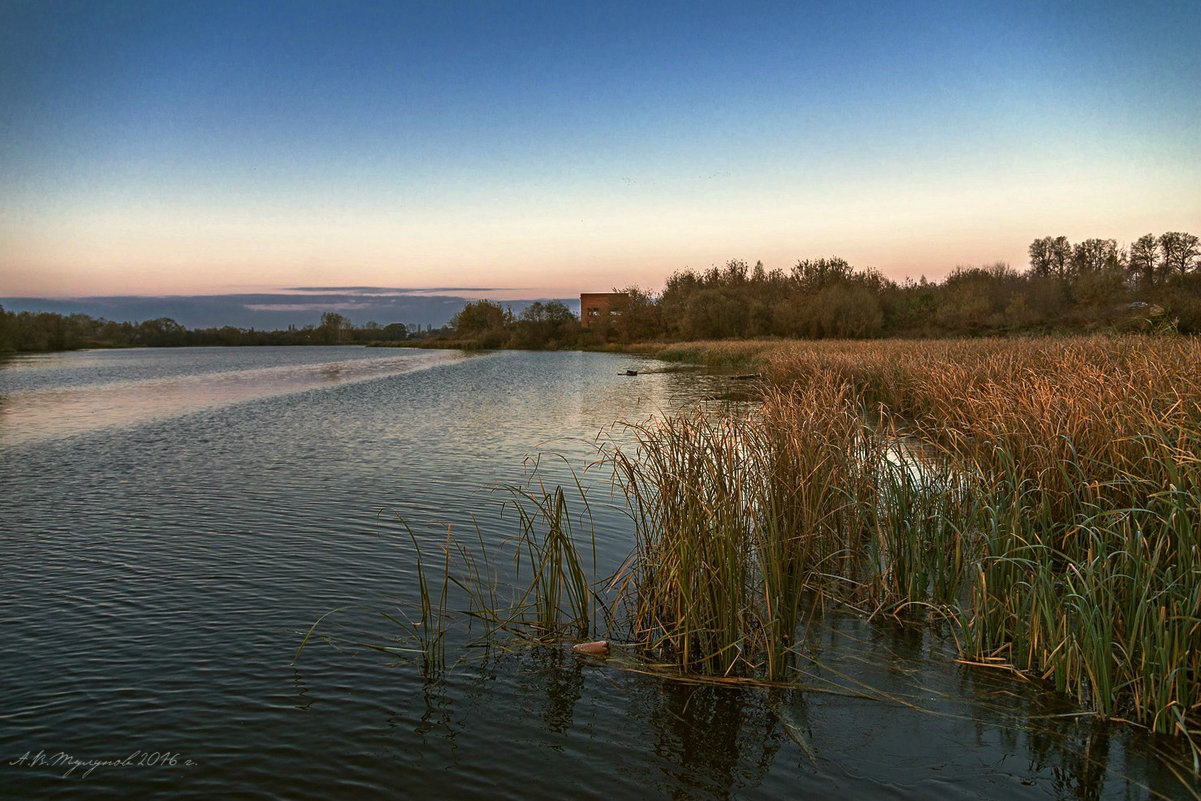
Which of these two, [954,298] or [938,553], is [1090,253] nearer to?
[954,298]

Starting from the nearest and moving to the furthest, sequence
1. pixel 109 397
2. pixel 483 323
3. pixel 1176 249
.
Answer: pixel 109 397 < pixel 1176 249 < pixel 483 323

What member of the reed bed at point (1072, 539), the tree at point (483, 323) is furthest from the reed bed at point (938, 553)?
the tree at point (483, 323)

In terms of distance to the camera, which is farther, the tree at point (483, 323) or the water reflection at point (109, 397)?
the tree at point (483, 323)

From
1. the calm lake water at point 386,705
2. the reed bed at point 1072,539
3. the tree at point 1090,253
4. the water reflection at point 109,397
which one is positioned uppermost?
the tree at point 1090,253

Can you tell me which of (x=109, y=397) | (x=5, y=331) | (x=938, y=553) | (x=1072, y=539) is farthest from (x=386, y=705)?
(x=5, y=331)

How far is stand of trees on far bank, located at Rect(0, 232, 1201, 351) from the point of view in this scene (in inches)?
1865

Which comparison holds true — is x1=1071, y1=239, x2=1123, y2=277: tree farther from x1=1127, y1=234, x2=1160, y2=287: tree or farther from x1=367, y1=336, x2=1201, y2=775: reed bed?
x1=367, y1=336, x2=1201, y2=775: reed bed

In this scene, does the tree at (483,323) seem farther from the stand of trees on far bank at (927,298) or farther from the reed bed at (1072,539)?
the reed bed at (1072,539)

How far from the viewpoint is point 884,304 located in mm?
60750

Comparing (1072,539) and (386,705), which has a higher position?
(1072,539)

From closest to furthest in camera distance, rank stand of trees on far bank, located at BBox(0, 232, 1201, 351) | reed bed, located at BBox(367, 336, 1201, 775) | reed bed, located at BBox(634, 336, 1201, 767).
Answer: reed bed, located at BBox(634, 336, 1201, 767)
reed bed, located at BBox(367, 336, 1201, 775)
stand of trees on far bank, located at BBox(0, 232, 1201, 351)

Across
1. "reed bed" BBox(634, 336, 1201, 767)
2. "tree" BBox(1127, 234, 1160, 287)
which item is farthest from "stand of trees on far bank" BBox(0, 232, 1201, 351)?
"reed bed" BBox(634, 336, 1201, 767)

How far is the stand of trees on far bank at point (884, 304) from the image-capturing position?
47375mm

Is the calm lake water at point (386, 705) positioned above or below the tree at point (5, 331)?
below
